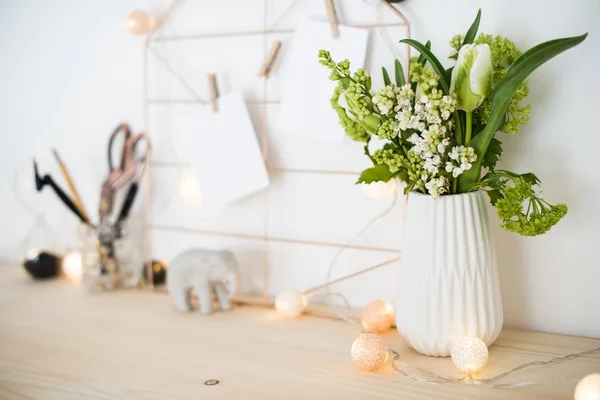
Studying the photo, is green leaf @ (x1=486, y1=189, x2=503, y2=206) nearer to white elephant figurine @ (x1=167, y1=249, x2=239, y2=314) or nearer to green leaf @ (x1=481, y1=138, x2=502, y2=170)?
green leaf @ (x1=481, y1=138, x2=502, y2=170)

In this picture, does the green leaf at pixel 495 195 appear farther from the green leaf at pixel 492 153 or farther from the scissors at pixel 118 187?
the scissors at pixel 118 187

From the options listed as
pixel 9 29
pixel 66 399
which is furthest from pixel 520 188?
pixel 9 29

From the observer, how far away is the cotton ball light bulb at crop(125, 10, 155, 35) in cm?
125

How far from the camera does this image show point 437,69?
912 mm

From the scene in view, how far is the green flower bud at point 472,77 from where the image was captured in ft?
2.76

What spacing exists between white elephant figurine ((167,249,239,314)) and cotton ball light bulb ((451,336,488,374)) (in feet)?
1.43

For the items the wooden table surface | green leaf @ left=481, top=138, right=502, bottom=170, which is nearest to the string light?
the wooden table surface

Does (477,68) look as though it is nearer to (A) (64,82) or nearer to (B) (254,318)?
(B) (254,318)

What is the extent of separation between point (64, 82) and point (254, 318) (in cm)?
72

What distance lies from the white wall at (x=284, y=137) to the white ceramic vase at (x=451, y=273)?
0.13 metres

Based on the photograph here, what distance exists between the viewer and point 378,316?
1.05m

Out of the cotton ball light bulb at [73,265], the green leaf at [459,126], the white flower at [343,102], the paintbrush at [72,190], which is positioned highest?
the white flower at [343,102]

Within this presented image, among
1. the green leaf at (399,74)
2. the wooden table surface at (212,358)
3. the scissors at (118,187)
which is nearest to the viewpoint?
the wooden table surface at (212,358)

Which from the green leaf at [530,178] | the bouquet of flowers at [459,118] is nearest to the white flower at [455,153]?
the bouquet of flowers at [459,118]
